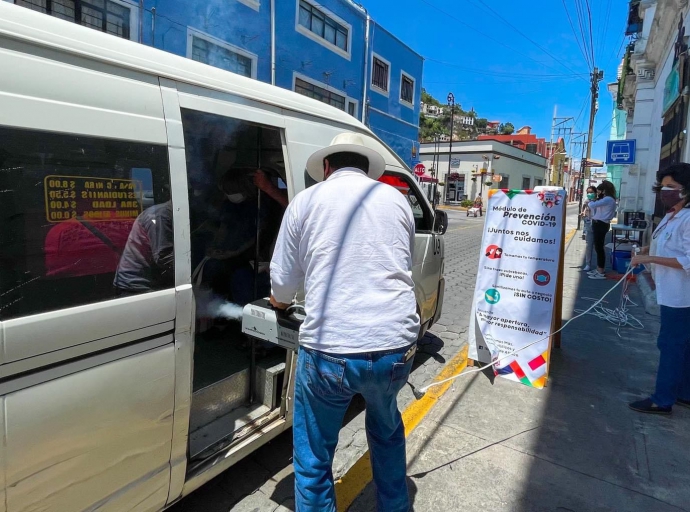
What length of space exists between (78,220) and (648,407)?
3986mm

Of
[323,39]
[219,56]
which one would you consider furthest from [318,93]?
[219,56]

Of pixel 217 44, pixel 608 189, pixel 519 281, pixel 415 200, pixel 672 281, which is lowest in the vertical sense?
pixel 519 281

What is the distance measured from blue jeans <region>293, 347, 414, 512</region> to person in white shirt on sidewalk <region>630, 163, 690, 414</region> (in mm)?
2382

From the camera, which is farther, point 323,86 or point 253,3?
point 323,86

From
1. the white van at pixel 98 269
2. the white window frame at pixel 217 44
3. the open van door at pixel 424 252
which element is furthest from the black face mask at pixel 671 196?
the white window frame at pixel 217 44

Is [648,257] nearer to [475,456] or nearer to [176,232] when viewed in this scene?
[475,456]

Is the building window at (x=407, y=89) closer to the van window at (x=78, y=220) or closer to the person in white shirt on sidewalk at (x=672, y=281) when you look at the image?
the person in white shirt on sidewalk at (x=672, y=281)

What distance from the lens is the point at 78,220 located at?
1.68 meters

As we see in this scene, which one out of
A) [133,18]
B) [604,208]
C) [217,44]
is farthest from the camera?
[217,44]

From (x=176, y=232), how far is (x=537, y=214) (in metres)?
3.17

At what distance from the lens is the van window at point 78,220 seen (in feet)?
4.82

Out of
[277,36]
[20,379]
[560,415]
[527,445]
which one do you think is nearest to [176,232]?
[20,379]

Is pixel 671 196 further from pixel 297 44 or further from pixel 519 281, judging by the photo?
pixel 297 44

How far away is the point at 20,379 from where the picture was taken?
4.75 ft
